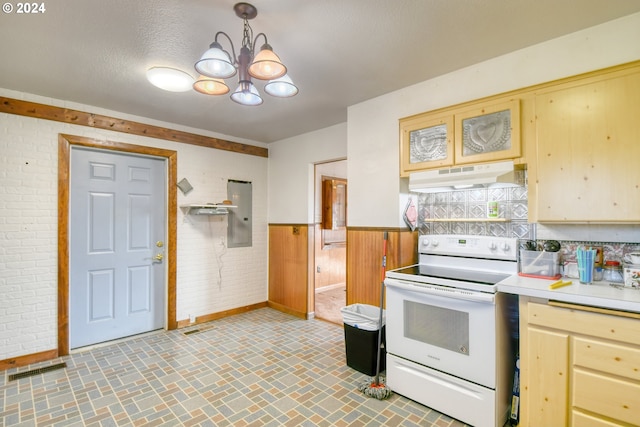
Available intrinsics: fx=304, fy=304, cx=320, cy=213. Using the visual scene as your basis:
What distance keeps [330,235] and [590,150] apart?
431 centimetres

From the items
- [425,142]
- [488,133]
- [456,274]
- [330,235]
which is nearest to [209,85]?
[425,142]

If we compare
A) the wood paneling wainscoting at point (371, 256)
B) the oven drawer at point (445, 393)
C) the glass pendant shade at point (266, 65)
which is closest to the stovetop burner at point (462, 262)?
the wood paneling wainscoting at point (371, 256)

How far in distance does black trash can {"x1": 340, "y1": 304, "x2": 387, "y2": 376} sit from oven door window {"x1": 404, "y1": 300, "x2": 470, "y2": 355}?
0.38 m

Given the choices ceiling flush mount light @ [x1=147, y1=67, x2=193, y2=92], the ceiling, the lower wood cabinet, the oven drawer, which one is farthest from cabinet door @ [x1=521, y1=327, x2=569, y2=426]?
ceiling flush mount light @ [x1=147, y1=67, x2=193, y2=92]

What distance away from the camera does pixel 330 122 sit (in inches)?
155

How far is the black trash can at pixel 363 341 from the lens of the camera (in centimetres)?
264

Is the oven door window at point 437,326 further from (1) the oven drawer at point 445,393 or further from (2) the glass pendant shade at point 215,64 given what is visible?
(2) the glass pendant shade at point 215,64

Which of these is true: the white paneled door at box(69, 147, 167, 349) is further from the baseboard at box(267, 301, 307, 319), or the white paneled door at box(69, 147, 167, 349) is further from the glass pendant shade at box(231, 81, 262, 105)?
the glass pendant shade at box(231, 81, 262, 105)

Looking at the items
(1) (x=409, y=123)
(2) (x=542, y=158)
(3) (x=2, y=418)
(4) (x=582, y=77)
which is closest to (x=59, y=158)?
(3) (x=2, y=418)

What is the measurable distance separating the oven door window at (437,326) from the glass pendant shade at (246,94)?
6.09 ft

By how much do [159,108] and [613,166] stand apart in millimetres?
4012

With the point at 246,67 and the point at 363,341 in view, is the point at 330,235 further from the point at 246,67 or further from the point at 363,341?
the point at 246,67

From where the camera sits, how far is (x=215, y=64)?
171cm

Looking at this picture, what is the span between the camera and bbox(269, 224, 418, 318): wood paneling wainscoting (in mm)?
2922
